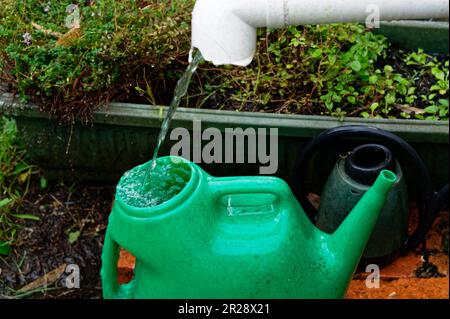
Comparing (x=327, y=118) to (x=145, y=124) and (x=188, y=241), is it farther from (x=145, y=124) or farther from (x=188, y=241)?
(x=188, y=241)

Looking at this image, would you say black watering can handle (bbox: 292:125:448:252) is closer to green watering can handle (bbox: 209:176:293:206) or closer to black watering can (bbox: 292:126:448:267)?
black watering can (bbox: 292:126:448:267)

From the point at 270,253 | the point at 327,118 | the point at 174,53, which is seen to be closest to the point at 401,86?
the point at 327,118

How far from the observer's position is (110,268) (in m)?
1.66

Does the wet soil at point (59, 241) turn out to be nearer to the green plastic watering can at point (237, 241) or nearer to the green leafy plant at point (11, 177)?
the green leafy plant at point (11, 177)

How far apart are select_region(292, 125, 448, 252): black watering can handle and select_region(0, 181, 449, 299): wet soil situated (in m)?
0.11

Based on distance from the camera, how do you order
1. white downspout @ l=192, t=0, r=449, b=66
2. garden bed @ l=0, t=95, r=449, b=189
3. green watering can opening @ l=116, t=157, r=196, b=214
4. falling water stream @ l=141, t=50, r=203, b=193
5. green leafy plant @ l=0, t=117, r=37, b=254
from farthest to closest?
green leafy plant @ l=0, t=117, r=37, b=254, garden bed @ l=0, t=95, r=449, b=189, falling water stream @ l=141, t=50, r=203, b=193, green watering can opening @ l=116, t=157, r=196, b=214, white downspout @ l=192, t=0, r=449, b=66

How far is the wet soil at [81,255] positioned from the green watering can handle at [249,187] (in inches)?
26.3

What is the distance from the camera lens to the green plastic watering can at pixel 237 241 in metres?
1.51

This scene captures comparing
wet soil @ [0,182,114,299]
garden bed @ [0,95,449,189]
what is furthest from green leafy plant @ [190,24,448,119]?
wet soil @ [0,182,114,299]

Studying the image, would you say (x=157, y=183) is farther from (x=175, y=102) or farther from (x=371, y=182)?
(x=371, y=182)

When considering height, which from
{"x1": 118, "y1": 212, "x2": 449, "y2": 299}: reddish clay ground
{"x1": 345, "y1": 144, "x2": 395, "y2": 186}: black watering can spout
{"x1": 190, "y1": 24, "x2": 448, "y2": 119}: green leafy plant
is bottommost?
{"x1": 118, "y1": 212, "x2": 449, "y2": 299}: reddish clay ground

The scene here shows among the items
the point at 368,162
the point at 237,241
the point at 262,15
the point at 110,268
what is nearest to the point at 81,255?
the point at 110,268

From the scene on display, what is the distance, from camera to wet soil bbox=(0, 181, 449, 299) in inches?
81.8

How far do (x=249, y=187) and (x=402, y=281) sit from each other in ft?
2.64
